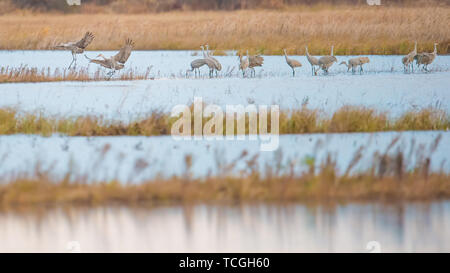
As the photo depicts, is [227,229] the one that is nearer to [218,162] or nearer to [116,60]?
[218,162]

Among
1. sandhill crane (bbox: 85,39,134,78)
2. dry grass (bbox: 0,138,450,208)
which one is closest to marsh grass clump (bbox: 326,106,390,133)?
dry grass (bbox: 0,138,450,208)

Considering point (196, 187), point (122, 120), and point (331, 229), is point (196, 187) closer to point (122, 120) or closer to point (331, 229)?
point (331, 229)

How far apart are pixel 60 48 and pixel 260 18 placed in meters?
2.25

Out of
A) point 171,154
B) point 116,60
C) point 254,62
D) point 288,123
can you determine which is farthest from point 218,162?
point 254,62

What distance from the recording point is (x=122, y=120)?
22.1 ft

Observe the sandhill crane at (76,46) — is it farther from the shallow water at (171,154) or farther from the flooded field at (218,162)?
the shallow water at (171,154)

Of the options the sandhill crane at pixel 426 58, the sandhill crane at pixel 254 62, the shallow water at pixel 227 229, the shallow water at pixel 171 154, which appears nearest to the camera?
the shallow water at pixel 227 229

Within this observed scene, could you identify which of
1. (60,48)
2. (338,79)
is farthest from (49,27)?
(338,79)

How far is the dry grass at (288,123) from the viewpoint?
6.64 m

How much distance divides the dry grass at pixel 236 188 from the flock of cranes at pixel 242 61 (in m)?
3.28

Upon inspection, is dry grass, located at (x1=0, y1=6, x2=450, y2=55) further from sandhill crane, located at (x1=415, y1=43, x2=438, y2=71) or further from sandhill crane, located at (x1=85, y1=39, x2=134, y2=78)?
sandhill crane, located at (x1=85, y1=39, x2=134, y2=78)

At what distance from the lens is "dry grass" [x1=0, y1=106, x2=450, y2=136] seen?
6.64 meters

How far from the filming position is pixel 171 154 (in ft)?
19.9

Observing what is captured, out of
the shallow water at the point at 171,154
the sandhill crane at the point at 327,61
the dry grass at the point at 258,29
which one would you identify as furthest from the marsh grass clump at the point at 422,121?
the sandhill crane at the point at 327,61
